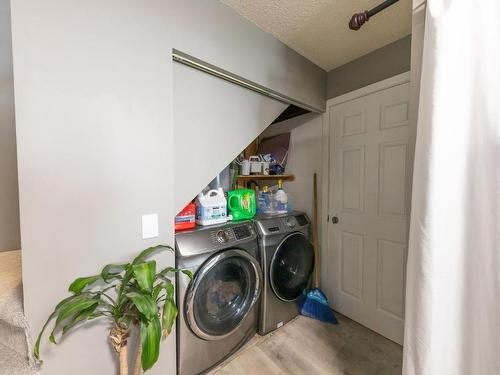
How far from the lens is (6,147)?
1.26 meters

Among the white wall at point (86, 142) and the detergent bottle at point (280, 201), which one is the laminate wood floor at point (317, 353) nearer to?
the white wall at point (86, 142)

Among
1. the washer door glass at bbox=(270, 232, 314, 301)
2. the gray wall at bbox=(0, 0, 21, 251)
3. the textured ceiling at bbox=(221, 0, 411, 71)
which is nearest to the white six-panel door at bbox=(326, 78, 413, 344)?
the washer door glass at bbox=(270, 232, 314, 301)

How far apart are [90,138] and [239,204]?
105 centimetres

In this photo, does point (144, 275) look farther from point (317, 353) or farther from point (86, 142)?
point (317, 353)

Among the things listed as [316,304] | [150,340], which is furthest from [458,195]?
[316,304]

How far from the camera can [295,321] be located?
1858 mm

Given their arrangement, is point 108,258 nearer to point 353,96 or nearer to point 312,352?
point 312,352

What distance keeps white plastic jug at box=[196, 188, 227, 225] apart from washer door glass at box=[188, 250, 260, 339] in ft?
0.85

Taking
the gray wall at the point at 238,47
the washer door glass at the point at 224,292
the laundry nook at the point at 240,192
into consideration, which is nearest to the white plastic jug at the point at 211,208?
the laundry nook at the point at 240,192

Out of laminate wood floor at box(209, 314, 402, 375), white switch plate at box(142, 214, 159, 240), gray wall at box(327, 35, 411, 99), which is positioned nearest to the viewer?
white switch plate at box(142, 214, 159, 240)

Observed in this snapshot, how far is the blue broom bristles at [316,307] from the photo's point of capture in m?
1.87

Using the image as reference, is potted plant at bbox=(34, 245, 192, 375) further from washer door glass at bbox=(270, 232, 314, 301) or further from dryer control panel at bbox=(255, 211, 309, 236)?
washer door glass at bbox=(270, 232, 314, 301)

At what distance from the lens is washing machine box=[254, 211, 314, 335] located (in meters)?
1.61

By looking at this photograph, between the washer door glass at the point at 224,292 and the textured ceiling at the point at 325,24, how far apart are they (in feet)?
5.16
